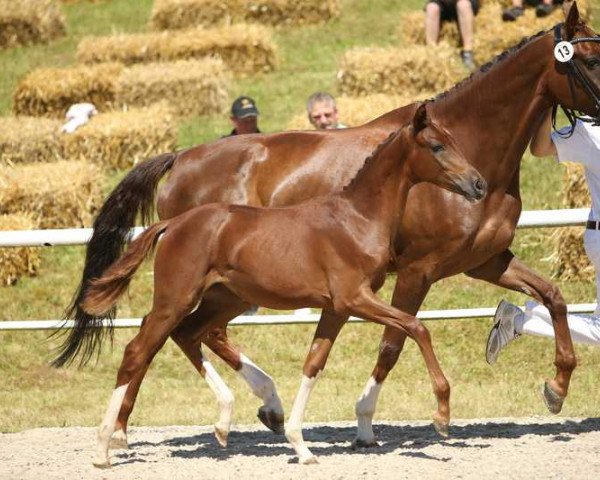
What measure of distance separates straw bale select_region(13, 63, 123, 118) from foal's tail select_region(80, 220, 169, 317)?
8.61m

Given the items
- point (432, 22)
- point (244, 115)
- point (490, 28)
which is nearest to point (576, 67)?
point (244, 115)

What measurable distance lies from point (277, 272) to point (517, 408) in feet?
8.42

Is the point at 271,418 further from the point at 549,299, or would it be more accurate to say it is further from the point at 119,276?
the point at 549,299

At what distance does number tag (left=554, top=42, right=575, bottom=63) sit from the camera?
24.2 feet

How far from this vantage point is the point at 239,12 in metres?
18.5

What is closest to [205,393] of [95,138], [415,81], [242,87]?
[95,138]

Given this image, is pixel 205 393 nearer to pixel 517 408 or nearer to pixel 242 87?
pixel 517 408

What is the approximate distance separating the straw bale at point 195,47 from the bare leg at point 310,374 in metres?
9.86

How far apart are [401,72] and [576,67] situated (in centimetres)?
739

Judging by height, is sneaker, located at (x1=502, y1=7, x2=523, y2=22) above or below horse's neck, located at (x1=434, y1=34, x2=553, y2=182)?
below

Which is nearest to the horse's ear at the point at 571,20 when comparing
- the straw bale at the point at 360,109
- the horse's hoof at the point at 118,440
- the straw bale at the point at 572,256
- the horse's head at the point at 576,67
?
the horse's head at the point at 576,67

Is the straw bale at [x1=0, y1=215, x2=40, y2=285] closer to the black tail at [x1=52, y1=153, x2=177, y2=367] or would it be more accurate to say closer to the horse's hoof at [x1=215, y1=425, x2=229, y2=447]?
the black tail at [x1=52, y1=153, x2=177, y2=367]

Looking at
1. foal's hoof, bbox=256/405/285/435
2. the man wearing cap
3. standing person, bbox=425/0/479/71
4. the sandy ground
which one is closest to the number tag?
the sandy ground

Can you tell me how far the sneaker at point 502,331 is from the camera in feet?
26.7
